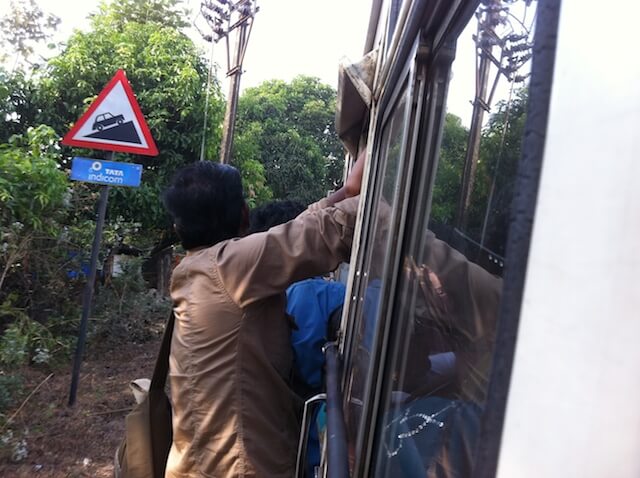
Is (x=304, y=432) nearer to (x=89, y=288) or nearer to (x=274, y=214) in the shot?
(x=274, y=214)

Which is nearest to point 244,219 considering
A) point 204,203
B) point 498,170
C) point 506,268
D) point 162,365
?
point 204,203

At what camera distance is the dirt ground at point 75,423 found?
3615 millimetres

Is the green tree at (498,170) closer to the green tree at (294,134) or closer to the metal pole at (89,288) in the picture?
the metal pole at (89,288)

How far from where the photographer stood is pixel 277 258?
1.50m

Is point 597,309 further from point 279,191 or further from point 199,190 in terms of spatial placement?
point 279,191

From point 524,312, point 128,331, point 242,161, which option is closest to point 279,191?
point 242,161

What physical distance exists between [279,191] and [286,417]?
17320 mm

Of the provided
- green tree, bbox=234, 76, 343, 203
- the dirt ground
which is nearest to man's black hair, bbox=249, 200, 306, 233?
the dirt ground

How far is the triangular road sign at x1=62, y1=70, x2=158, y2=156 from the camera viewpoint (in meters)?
3.96

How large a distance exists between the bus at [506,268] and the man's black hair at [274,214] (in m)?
1.29

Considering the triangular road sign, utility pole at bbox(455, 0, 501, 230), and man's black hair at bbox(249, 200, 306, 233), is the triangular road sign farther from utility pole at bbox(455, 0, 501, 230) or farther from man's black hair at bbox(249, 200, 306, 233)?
utility pole at bbox(455, 0, 501, 230)

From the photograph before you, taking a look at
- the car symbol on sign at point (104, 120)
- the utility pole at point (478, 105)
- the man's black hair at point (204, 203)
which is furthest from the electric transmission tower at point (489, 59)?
the car symbol on sign at point (104, 120)

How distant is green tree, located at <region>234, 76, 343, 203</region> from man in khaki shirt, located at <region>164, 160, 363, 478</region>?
→ 15.3 metres

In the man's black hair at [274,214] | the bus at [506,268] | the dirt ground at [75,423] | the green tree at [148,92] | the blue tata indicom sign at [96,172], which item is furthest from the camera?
the green tree at [148,92]
